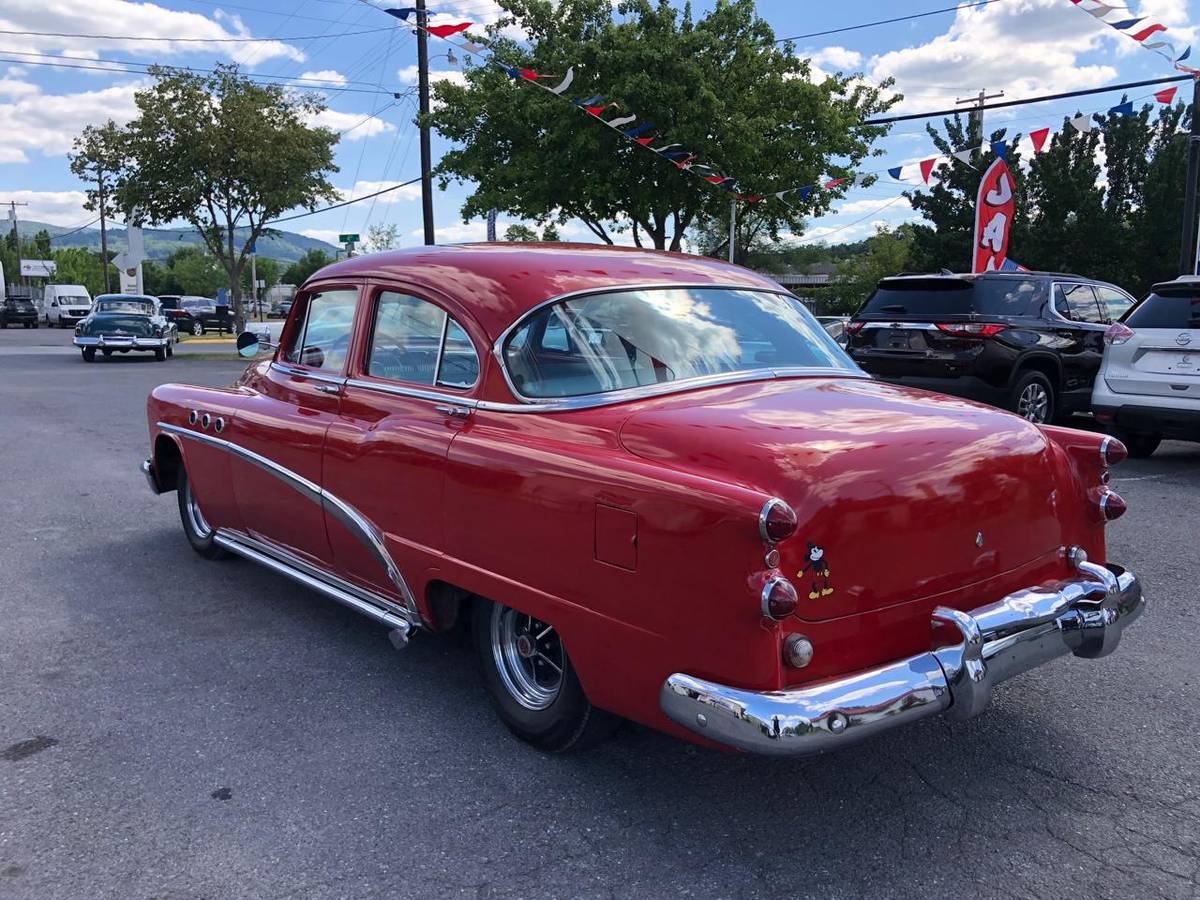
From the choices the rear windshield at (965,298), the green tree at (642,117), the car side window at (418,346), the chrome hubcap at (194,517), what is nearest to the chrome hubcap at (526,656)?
the car side window at (418,346)

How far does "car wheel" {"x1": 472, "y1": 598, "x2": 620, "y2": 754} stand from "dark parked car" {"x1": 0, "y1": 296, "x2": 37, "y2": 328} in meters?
55.9

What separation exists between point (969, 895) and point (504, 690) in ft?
5.22

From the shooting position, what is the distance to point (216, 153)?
86.3 feet

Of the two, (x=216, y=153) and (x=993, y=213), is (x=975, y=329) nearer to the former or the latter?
(x=993, y=213)

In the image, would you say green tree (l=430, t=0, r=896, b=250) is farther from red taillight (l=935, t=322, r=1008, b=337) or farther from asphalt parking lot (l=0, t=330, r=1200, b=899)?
asphalt parking lot (l=0, t=330, r=1200, b=899)

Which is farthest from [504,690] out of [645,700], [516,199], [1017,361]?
[516,199]

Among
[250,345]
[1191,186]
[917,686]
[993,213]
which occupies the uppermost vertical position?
[1191,186]

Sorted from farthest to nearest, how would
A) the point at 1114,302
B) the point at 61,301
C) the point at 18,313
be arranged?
1. the point at 61,301
2. the point at 18,313
3. the point at 1114,302

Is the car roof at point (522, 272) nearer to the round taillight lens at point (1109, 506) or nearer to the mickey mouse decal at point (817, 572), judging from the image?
the mickey mouse decal at point (817, 572)

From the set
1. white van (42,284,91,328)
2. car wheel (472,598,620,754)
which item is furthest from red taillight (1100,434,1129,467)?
white van (42,284,91,328)

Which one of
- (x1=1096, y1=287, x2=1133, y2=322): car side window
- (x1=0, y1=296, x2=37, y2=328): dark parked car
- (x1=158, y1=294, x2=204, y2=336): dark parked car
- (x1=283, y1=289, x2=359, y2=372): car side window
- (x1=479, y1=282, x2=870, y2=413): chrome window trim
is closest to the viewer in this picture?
(x1=479, y1=282, x2=870, y2=413): chrome window trim

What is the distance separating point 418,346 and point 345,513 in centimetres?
73

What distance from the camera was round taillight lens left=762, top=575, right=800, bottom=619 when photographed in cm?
241

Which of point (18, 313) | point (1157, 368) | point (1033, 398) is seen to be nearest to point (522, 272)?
point (1157, 368)
